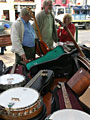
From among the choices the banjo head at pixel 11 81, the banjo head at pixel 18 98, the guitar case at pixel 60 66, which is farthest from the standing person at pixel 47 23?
the banjo head at pixel 18 98

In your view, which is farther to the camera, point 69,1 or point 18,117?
point 69,1

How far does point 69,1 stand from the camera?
20.1 m

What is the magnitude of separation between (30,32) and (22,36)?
0.17 m

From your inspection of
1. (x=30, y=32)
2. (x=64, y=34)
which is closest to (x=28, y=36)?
(x=30, y=32)

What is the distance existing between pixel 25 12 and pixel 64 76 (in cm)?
105

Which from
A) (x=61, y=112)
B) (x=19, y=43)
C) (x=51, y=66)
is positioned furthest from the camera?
(x=19, y=43)

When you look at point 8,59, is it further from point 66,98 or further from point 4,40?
point 66,98

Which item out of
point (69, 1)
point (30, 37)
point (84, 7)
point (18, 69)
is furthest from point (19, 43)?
point (69, 1)

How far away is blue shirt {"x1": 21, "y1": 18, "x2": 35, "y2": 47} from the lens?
2297 mm

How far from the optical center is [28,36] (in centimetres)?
→ 233

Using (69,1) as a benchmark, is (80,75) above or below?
below

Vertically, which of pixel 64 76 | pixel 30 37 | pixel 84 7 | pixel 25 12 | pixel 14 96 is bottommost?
pixel 64 76

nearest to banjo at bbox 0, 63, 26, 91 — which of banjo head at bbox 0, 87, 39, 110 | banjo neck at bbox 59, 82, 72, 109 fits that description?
banjo head at bbox 0, 87, 39, 110

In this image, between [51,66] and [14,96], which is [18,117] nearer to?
[14,96]
